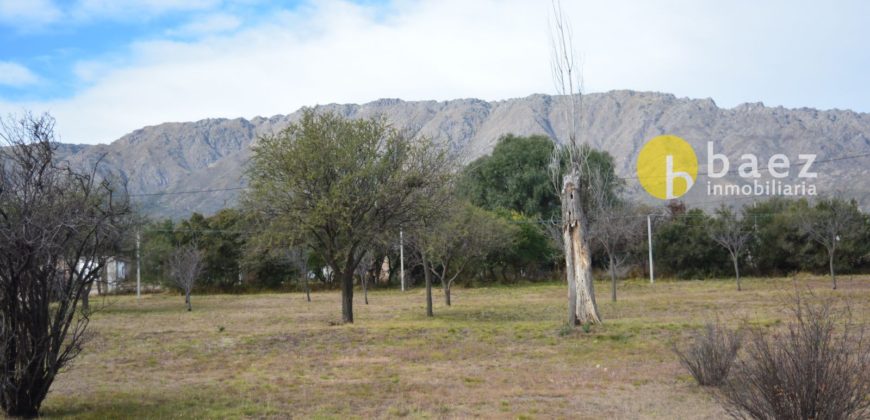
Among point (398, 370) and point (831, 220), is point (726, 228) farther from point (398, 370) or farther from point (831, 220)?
point (398, 370)

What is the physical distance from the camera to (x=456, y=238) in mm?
23406

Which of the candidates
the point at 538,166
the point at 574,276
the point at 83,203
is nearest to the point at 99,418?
the point at 83,203

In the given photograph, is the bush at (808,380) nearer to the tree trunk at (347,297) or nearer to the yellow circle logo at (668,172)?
the tree trunk at (347,297)

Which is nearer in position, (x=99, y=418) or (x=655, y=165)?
(x=99, y=418)

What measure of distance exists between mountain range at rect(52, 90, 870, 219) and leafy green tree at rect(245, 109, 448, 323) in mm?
80258

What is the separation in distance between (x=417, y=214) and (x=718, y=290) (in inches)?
705

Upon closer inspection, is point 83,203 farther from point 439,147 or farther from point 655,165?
point 655,165

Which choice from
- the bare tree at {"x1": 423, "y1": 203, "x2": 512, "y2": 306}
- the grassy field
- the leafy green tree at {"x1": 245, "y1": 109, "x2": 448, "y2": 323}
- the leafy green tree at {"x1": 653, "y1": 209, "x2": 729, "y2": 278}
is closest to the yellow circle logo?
the leafy green tree at {"x1": 653, "y1": 209, "x2": 729, "y2": 278}

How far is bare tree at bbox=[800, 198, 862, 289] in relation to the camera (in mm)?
36000

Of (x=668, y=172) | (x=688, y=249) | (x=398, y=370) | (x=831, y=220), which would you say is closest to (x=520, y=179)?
(x=688, y=249)

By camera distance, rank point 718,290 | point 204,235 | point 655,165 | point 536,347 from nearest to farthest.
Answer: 1. point 536,347
2. point 718,290
3. point 204,235
4. point 655,165

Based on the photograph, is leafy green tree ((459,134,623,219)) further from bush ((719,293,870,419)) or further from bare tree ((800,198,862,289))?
bush ((719,293,870,419))

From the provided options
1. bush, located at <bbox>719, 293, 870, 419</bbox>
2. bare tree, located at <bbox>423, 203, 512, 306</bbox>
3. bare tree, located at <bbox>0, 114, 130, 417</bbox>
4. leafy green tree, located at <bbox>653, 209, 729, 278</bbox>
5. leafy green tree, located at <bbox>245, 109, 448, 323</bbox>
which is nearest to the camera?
bush, located at <bbox>719, 293, 870, 419</bbox>

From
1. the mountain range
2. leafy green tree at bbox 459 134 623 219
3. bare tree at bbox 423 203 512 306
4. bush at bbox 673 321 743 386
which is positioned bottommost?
bush at bbox 673 321 743 386
